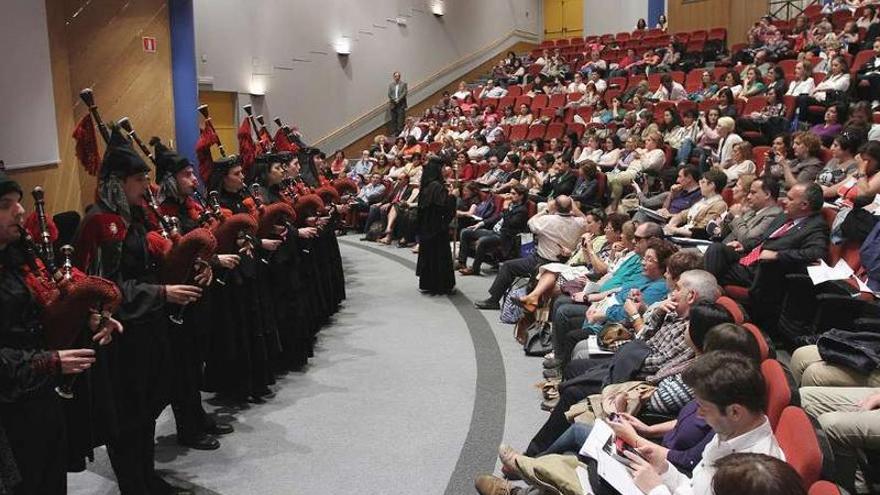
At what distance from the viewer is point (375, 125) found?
1656 cm

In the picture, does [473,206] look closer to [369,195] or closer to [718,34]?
[369,195]

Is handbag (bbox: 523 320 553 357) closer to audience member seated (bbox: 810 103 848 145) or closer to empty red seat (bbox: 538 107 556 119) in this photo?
audience member seated (bbox: 810 103 848 145)

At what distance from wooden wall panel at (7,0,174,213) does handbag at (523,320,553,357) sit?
17.8 ft

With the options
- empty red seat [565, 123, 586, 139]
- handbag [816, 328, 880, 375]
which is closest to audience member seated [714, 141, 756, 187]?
handbag [816, 328, 880, 375]

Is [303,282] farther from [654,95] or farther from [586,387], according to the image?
[654,95]

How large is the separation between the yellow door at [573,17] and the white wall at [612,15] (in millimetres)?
863

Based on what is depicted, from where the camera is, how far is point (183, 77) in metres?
9.84

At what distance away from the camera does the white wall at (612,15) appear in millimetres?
18922

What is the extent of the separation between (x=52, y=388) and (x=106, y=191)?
962 mm

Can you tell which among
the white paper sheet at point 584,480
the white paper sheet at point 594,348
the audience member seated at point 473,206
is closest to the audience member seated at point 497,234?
the audience member seated at point 473,206

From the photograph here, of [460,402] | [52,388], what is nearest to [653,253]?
[460,402]

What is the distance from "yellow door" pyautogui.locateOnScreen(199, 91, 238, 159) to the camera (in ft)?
41.5

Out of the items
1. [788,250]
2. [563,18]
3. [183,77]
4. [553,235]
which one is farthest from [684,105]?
[563,18]

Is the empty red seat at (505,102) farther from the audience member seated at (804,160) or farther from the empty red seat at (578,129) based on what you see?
the audience member seated at (804,160)
